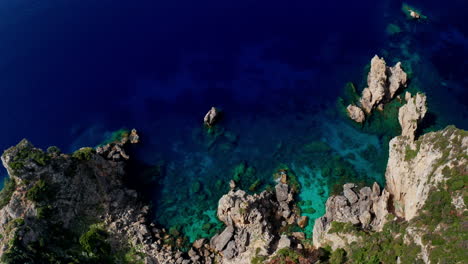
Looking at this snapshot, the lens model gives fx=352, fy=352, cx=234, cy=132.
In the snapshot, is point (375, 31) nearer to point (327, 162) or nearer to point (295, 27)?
point (295, 27)

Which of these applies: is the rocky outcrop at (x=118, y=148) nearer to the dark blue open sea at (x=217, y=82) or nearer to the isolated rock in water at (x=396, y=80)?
the dark blue open sea at (x=217, y=82)

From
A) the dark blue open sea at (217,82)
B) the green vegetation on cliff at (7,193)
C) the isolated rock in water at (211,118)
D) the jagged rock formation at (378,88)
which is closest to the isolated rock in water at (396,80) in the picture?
the jagged rock formation at (378,88)

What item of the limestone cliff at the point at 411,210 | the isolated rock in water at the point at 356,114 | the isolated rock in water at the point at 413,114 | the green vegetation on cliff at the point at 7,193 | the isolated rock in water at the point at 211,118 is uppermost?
the isolated rock in water at the point at 211,118

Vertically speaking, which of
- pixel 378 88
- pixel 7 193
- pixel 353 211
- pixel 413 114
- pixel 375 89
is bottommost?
pixel 353 211

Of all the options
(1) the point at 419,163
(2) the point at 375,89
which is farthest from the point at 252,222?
(2) the point at 375,89

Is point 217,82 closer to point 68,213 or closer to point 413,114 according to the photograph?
point 413,114

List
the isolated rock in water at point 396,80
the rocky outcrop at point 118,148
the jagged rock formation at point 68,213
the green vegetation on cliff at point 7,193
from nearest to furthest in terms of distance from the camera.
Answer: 1. the jagged rock formation at point 68,213
2. the green vegetation on cliff at point 7,193
3. the rocky outcrop at point 118,148
4. the isolated rock in water at point 396,80

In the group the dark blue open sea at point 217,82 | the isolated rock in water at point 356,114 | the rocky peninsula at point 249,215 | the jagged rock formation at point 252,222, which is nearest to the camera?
the rocky peninsula at point 249,215

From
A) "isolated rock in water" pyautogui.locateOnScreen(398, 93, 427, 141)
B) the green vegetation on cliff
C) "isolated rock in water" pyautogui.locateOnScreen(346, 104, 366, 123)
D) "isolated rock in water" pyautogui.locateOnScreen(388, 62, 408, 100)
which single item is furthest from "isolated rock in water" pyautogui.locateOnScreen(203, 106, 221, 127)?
"isolated rock in water" pyautogui.locateOnScreen(388, 62, 408, 100)
